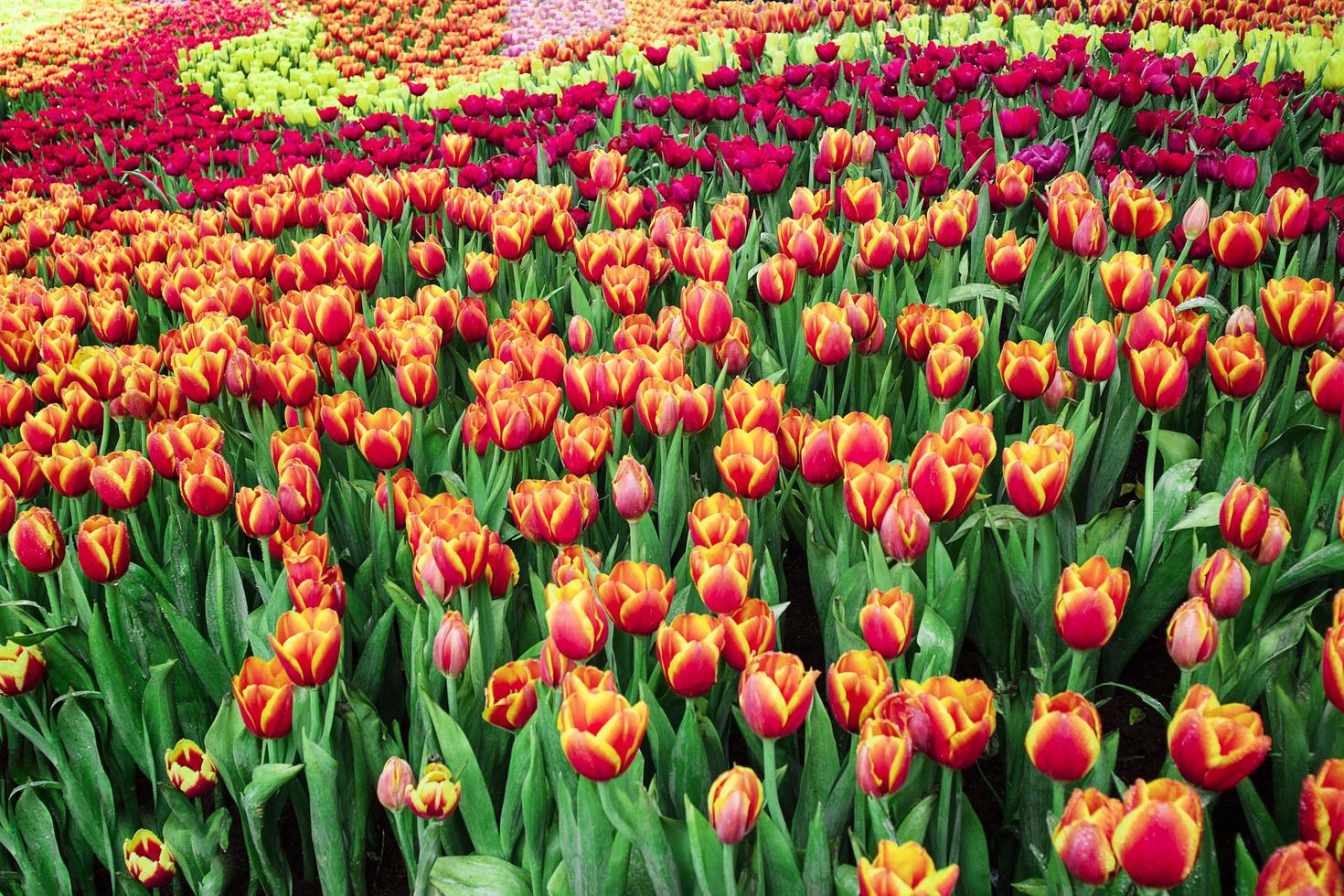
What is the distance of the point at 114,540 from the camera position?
1.54 m

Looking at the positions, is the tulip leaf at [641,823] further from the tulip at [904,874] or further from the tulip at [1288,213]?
the tulip at [1288,213]

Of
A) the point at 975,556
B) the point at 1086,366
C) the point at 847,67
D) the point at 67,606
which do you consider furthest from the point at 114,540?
the point at 847,67

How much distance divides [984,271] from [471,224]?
4.45 ft

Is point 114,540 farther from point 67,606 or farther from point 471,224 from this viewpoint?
point 471,224

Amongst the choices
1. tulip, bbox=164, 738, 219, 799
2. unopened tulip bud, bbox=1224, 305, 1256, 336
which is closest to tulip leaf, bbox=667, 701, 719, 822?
tulip, bbox=164, 738, 219, 799

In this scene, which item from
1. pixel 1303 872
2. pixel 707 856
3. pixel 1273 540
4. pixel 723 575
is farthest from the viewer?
pixel 1273 540

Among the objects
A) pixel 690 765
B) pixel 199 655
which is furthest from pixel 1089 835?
pixel 199 655

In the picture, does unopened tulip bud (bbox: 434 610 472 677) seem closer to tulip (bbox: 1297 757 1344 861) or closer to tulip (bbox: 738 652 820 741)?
tulip (bbox: 738 652 820 741)

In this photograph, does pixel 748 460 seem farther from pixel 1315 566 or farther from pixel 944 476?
pixel 1315 566

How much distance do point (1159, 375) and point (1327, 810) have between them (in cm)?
81

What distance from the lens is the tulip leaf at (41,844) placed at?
1.51m

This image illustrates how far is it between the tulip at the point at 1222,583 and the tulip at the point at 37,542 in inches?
61.5

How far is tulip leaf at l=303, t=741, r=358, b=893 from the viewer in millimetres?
1310

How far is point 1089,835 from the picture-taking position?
92cm
